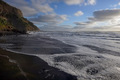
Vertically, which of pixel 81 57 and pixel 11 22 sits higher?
pixel 11 22

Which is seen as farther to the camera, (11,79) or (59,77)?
(59,77)

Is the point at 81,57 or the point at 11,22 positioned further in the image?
the point at 11,22

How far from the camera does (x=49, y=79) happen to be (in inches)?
153

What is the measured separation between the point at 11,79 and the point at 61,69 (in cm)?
235

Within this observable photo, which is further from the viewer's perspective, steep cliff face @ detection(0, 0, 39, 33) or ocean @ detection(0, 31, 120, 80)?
steep cliff face @ detection(0, 0, 39, 33)

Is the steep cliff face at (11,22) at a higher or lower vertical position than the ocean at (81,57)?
higher

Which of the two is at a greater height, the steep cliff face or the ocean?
the steep cliff face

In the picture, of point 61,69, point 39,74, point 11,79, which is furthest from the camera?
point 61,69

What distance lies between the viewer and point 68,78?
13.4 feet

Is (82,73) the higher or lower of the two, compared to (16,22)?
lower

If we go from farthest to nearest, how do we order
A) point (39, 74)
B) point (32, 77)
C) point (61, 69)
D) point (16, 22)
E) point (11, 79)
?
1. point (16, 22)
2. point (61, 69)
3. point (39, 74)
4. point (32, 77)
5. point (11, 79)

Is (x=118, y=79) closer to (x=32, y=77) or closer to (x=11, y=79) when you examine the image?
(x=32, y=77)

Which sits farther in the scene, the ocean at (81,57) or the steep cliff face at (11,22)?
the steep cliff face at (11,22)

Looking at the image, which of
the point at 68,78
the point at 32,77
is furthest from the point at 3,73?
the point at 68,78
